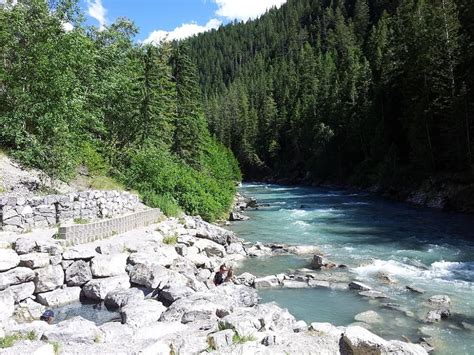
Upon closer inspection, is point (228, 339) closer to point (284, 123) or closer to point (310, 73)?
point (284, 123)

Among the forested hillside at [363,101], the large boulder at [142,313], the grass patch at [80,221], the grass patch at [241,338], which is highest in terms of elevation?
the forested hillside at [363,101]

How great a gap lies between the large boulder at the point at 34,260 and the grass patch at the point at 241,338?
7.21 m

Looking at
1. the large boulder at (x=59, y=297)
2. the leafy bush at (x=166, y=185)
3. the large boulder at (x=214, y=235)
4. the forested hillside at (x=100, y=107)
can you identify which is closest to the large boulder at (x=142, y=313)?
the large boulder at (x=59, y=297)

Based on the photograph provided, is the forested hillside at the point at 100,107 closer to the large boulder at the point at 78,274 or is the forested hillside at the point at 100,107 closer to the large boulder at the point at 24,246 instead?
the large boulder at the point at 24,246

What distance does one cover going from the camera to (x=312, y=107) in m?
80.9

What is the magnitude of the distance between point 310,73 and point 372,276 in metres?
84.8

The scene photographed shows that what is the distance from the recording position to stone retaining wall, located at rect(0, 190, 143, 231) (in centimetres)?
1548

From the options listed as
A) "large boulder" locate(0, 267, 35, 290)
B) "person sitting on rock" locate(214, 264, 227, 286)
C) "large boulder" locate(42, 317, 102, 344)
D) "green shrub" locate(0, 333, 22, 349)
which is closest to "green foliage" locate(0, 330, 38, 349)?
"green shrub" locate(0, 333, 22, 349)

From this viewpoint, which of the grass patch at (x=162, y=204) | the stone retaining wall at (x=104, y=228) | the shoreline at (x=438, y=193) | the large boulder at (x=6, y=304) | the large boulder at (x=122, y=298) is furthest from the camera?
the shoreline at (x=438, y=193)

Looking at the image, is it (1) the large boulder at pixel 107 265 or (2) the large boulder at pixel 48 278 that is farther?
(1) the large boulder at pixel 107 265

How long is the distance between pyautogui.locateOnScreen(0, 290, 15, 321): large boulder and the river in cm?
801

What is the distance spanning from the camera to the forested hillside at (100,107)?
20531 mm

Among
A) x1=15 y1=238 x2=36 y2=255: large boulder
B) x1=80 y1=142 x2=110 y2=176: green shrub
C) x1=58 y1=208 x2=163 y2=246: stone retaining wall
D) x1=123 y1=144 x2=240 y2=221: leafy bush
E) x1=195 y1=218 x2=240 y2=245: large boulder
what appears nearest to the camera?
x1=15 y1=238 x2=36 y2=255: large boulder

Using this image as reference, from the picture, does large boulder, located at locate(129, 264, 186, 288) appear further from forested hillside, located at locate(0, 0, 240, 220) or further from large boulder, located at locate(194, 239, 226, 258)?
forested hillside, located at locate(0, 0, 240, 220)
